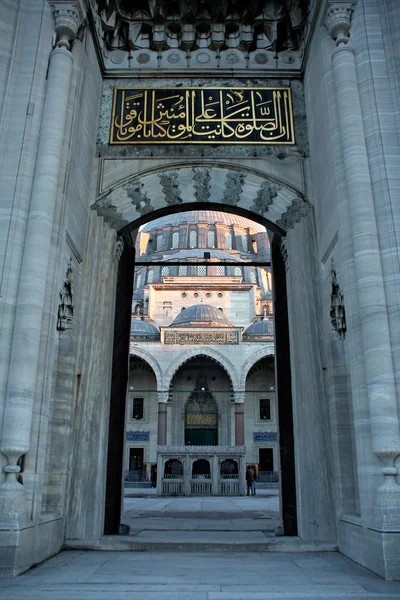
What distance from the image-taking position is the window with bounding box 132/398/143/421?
32938 millimetres

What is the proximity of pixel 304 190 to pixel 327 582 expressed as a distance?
418cm

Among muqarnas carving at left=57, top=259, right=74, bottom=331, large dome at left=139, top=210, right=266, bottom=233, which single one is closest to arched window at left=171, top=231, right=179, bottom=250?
large dome at left=139, top=210, right=266, bottom=233

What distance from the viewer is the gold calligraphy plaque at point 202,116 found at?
20.6 feet

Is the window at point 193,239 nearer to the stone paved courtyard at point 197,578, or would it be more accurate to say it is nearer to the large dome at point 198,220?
the large dome at point 198,220

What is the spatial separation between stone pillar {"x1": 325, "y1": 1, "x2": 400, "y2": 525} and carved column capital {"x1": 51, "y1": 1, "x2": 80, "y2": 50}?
2.69 metres

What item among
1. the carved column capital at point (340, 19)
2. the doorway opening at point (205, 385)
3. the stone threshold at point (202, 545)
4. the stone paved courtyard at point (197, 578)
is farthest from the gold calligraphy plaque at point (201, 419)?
the carved column capital at point (340, 19)

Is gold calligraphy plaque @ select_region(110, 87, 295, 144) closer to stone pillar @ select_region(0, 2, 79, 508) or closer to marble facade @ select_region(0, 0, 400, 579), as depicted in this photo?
marble facade @ select_region(0, 0, 400, 579)

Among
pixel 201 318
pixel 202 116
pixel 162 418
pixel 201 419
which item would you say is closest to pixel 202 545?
pixel 202 116

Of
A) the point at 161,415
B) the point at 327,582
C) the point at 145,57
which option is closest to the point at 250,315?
the point at 161,415

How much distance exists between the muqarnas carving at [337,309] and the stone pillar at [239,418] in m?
24.2

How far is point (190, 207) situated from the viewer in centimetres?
657

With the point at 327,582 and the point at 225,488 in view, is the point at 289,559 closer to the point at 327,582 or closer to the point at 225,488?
the point at 327,582

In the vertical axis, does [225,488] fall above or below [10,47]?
below

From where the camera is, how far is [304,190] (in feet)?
19.6
